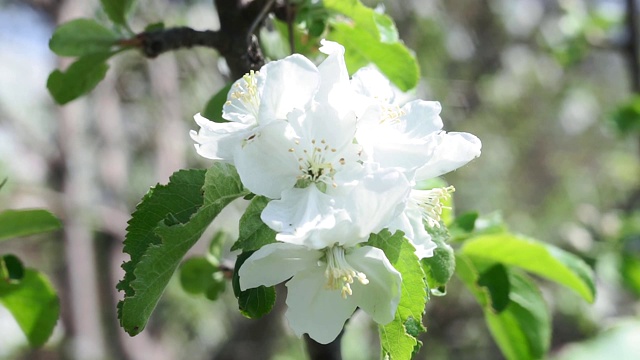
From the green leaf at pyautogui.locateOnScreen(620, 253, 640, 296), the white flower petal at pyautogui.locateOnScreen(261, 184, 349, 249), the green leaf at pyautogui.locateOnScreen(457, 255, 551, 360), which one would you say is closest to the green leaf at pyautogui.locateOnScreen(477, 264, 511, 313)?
the green leaf at pyautogui.locateOnScreen(457, 255, 551, 360)

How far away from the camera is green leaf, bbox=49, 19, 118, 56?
3.08 ft

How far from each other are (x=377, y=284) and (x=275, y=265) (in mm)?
91

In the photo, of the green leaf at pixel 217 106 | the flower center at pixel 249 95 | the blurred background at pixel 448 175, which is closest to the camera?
the flower center at pixel 249 95

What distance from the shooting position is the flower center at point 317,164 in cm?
62

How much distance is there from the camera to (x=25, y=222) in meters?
0.90

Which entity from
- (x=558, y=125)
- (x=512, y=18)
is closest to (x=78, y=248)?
(x=512, y=18)

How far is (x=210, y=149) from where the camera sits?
0.64 meters

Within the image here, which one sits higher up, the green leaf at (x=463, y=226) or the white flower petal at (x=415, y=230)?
the white flower petal at (x=415, y=230)

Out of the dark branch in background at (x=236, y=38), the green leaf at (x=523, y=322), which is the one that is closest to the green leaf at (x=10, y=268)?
the dark branch in background at (x=236, y=38)

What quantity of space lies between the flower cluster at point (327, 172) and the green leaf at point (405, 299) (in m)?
0.01

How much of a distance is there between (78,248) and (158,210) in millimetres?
2863

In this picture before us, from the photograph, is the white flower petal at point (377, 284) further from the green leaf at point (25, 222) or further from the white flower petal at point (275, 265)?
the green leaf at point (25, 222)

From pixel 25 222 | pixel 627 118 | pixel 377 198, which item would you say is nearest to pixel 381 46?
pixel 377 198

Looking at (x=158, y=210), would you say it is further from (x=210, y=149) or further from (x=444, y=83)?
(x=444, y=83)
